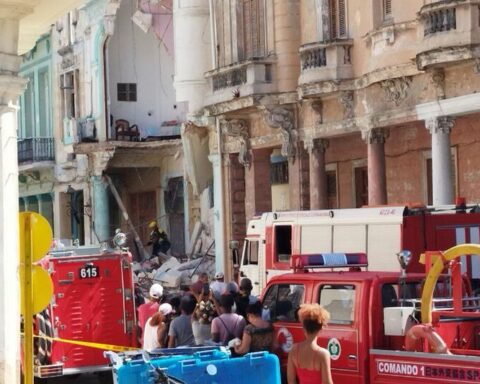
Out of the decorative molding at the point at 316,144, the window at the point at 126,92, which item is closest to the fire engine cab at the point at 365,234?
the decorative molding at the point at 316,144

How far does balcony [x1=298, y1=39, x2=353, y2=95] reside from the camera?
25.3 metres

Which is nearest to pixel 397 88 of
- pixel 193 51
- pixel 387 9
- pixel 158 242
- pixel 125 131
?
pixel 387 9

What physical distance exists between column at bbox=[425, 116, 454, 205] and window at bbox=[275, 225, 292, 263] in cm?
287

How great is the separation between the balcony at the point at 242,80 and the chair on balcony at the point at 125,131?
861cm

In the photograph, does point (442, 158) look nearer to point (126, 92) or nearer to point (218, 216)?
point (218, 216)

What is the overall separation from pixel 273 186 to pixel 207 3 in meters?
4.78

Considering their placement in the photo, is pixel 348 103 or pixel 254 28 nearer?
pixel 348 103

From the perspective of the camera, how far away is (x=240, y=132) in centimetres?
3005

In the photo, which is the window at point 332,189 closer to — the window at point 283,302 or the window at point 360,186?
the window at point 360,186

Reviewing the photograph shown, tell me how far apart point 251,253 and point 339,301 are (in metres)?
10.8

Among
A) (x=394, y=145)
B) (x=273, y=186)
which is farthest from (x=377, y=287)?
(x=273, y=186)

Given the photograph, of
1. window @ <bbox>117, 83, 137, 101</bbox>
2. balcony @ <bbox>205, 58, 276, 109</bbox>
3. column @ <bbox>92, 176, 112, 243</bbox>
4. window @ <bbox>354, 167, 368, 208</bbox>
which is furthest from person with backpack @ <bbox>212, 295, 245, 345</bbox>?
window @ <bbox>117, 83, 137, 101</bbox>

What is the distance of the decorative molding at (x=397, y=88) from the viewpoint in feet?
76.7

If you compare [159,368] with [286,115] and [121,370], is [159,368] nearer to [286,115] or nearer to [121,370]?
[121,370]
